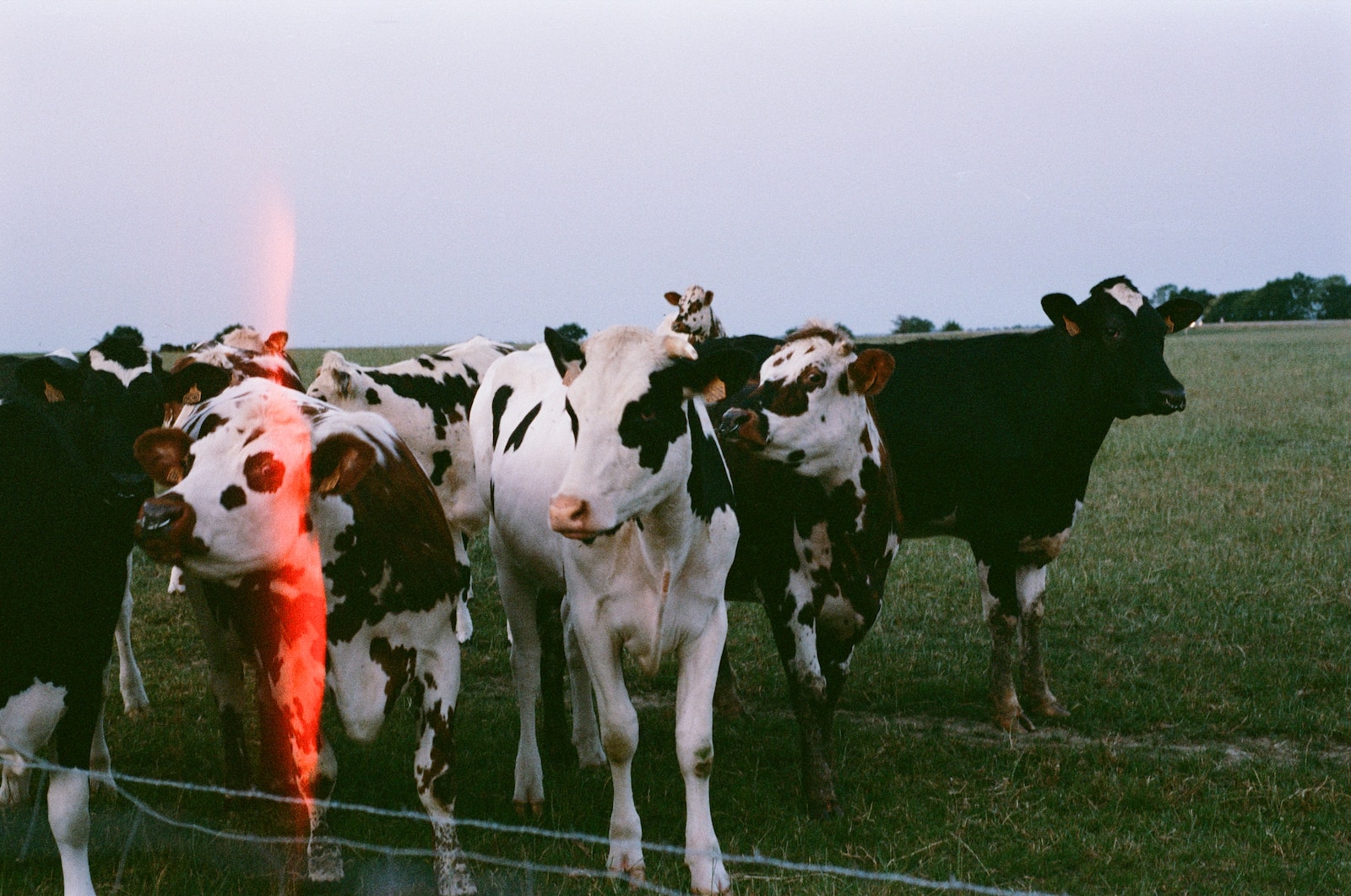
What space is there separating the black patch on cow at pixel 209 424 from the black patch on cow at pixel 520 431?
1.76 metres

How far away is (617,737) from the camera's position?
5.03m

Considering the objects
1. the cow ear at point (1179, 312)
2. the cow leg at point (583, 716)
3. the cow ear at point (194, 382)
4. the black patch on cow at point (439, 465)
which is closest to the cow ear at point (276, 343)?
the black patch on cow at point (439, 465)

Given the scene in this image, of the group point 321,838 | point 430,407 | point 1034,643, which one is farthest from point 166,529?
point 430,407

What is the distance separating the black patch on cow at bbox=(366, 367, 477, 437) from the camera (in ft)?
34.0

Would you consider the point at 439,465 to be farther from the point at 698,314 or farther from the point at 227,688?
the point at 227,688

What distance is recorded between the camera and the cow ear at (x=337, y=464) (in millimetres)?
4488

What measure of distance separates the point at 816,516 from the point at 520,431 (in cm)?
155

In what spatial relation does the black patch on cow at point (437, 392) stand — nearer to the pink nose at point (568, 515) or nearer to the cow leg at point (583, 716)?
the cow leg at point (583, 716)

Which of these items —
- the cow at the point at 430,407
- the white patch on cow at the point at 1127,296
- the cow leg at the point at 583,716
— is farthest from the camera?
the cow at the point at 430,407

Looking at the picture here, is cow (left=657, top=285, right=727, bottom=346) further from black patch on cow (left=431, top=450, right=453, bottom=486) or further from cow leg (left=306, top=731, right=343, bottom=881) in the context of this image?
cow leg (left=306, top=731, right=343, bottom=881)

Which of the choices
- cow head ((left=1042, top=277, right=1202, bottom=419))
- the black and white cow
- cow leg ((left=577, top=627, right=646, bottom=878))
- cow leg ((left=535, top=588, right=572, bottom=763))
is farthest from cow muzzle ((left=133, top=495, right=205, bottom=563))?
cow head ((left=1042, top=277, right=1202, bottom=419))

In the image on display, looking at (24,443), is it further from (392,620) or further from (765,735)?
(765,735)

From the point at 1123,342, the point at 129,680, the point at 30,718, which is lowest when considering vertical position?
the point at 129,680

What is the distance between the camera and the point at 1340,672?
7.89 meters
